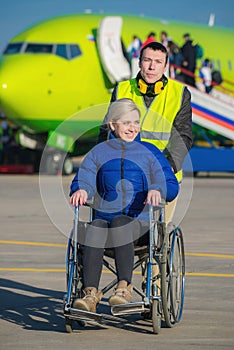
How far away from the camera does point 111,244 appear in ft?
23.8

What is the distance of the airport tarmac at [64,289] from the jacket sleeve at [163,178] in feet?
2.12

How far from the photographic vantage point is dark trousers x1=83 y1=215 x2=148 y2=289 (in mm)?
7199

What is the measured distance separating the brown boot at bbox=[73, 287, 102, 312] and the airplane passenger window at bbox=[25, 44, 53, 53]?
67.3ft

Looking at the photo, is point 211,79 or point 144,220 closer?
point 144,220

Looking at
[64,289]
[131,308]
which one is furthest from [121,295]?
[64,289]

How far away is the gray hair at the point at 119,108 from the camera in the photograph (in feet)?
24.4

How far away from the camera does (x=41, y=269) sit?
10.8 m

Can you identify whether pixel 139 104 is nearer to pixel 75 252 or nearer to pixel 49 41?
pixel 75 252

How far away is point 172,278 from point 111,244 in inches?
25.0

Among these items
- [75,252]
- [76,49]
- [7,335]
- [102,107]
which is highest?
[76,49]

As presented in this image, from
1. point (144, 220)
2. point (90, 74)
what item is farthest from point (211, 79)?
point (144, 220)

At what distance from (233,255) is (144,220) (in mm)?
4811

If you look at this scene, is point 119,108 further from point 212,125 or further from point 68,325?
point 212,125

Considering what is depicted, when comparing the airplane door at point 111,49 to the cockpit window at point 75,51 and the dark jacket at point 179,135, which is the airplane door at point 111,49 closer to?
the cockpit window at point 75,51
